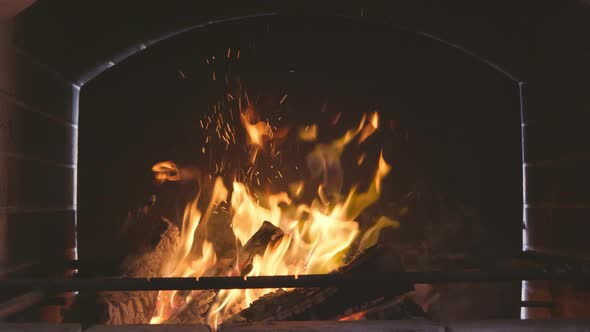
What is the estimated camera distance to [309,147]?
6.64 feet

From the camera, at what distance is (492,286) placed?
197cm

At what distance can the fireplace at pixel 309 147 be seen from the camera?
6.51 ft

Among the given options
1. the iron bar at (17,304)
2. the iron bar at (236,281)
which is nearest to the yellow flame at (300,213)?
the iron bar at (17,304)

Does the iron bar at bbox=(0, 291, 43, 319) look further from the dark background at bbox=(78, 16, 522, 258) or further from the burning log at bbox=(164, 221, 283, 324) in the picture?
the dark background at bbox=(78, 16, 522, 258)

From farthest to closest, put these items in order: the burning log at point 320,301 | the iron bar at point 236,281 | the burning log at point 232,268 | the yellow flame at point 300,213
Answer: the yellow flame at point 300,213 < the burning log at point 232,268 < the burning log at point 320,301 < the iron bar at point 236,281

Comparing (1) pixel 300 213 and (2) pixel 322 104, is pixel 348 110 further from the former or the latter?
(1) pixel 300 213

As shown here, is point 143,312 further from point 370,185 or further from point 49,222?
point 370,185

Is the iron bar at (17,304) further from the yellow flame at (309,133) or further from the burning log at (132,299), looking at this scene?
the yellow flame at (309,133)

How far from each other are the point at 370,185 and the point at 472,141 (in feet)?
1.41

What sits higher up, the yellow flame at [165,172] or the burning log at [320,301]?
the yellow flame at [165,172]

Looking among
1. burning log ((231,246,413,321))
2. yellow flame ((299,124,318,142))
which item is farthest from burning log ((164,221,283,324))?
yellow flame ((299,124,318,142))

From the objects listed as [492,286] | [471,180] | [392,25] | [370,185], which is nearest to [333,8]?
[392,25]

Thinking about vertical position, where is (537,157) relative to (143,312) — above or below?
above

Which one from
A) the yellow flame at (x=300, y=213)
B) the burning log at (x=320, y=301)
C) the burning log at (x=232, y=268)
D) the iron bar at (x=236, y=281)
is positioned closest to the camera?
the iron bar at (x=236, y=281)
